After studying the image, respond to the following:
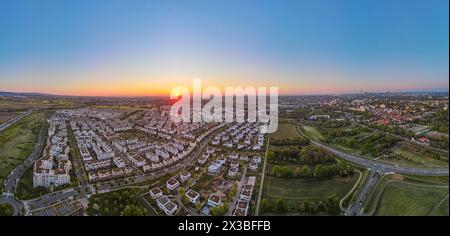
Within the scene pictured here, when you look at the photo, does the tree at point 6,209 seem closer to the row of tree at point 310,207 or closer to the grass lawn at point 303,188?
the row of tree at point 310,207

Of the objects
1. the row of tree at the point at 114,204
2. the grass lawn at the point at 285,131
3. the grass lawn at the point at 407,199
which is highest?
the grass lawn at the point at 285,131

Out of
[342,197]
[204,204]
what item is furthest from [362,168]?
[204,204]

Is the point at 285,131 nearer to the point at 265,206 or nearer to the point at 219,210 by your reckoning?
the point at 265,206

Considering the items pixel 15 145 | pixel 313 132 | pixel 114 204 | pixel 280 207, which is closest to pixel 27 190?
pixel 114 204

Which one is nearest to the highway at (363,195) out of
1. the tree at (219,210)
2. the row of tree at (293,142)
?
the tree at (219,210)

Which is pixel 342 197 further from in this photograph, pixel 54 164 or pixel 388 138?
pixel 54 164

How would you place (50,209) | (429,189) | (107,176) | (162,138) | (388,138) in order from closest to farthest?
(429,189), (50,209), (388,138), (107,176), (162,138)
